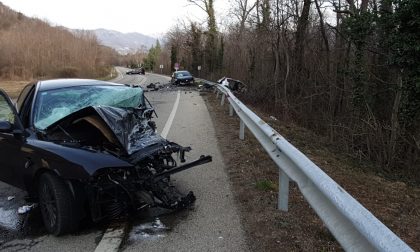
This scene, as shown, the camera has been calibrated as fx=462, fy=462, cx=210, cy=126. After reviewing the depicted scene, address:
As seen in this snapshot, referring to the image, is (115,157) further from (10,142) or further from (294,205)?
(294,205)

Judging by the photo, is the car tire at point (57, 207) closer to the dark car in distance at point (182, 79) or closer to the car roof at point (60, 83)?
the car roof at point (60, 83)

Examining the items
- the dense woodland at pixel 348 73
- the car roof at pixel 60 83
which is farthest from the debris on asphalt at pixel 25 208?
the dense woodland at pixel 348 73

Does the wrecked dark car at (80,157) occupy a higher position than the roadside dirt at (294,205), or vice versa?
the wrecked dark car at (80,157)

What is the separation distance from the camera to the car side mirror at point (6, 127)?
16.4 ft

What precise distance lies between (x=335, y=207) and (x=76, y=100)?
13.3 ft

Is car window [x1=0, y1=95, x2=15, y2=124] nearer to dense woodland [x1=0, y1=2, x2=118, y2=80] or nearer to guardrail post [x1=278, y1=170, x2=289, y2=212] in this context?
guardrail post [x1=278, y1=170, x2=289, y2=212]

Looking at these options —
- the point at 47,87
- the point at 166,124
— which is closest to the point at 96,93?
the point at 47,87

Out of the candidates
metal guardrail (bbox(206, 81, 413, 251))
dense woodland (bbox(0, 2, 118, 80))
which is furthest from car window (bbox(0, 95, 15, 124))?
dense woodland (bbox(0, 2, 118, 80))

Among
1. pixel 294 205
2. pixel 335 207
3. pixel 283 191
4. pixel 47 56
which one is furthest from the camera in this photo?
pixel 47 56

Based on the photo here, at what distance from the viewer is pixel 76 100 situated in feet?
20.2

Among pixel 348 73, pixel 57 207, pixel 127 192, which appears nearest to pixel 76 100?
pixel 57 207

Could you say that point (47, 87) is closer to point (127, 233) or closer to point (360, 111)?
point (127, 233)

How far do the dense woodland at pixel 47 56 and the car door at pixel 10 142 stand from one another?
52.7 metres

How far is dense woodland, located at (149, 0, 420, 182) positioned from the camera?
41.2 feet
